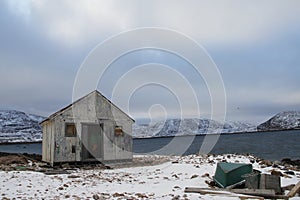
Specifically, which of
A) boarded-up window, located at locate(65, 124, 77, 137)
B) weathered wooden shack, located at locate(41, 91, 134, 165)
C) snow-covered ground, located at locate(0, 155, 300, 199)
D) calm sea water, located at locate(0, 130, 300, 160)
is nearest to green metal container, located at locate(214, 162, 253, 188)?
snow-covered ground, located at locate(0, 155, 300, 199)

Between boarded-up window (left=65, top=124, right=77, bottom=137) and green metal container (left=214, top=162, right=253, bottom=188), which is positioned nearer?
green metal container (left=214, top=162, right=253, bottom=188)

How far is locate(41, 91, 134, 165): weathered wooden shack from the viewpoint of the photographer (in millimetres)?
21062

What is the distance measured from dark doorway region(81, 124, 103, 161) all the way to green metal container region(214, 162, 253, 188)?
11655mm

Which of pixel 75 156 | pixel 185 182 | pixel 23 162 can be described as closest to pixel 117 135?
pixel 75 156

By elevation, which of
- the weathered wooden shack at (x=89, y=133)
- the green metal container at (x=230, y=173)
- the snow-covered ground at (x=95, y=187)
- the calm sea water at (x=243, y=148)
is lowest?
the calm sea water at (x=243, y=148)

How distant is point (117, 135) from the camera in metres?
23.3

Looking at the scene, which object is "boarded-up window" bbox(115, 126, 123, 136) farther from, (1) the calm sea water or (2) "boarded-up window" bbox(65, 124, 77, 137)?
(1) the calm sea water

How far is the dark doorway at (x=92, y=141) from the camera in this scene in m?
22.1

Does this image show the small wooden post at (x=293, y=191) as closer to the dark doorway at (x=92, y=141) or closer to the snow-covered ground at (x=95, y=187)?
the snow-covered ground at (x=95, y=187)

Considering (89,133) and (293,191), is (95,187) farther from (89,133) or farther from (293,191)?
(89,133)

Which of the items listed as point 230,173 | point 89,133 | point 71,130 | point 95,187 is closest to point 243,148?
point 89,133

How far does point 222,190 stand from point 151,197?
100 inches

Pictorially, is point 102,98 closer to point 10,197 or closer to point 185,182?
point 185,182

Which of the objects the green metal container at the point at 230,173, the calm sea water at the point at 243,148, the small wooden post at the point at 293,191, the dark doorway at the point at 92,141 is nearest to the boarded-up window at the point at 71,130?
the dark doorway at the point at 92,141
